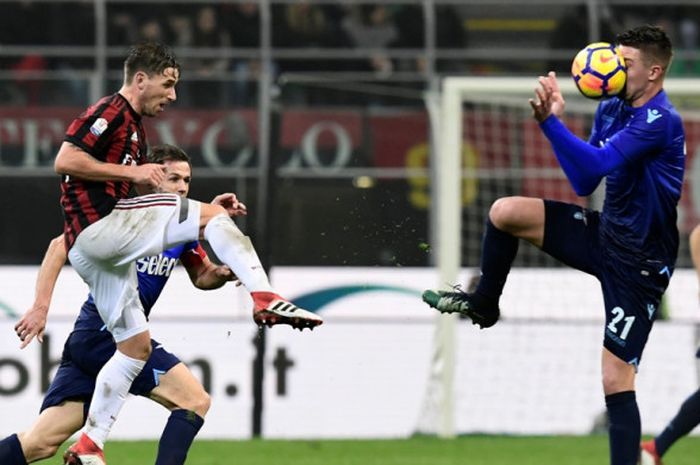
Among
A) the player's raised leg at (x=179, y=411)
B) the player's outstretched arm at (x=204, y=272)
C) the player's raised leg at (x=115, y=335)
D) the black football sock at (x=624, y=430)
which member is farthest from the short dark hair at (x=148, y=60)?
the black football sock at (x=624, y=430)

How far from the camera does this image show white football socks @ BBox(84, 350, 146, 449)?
704 centimetres

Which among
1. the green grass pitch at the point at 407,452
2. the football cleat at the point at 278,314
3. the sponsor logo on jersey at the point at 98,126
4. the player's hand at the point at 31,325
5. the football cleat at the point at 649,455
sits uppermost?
the sponsor logo on jersey at the point at 98,126

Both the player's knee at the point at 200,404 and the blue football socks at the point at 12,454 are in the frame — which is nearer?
the player's knee at the point at 200,404

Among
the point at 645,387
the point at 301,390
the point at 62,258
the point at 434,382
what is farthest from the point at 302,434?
the point at 62,258

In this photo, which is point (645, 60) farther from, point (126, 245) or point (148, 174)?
point (126, 245)

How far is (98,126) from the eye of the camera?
6.84 meters

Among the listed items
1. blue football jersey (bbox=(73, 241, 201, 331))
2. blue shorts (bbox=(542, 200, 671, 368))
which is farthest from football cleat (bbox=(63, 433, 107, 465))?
blue shorts (bbox=(542, 200, 671, 368))

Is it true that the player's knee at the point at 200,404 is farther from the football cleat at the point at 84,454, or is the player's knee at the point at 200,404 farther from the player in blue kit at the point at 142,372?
the football cleat at the point at 84,454

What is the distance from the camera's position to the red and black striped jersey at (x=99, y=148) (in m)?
6.85

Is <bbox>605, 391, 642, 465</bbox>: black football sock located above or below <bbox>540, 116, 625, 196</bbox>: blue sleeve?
below

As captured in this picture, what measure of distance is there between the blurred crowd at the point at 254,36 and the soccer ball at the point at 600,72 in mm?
8672

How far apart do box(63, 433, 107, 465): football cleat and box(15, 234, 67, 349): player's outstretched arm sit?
1.74 ft

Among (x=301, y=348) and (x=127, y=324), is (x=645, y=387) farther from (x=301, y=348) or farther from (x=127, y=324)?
(x=127, y=324)

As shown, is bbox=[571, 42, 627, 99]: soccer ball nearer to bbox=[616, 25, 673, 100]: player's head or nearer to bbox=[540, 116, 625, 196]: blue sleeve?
bbox=[616, 25, 673, 100]: player's head
